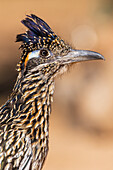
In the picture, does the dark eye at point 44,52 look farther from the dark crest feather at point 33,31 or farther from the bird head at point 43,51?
the dark crest feather at point 33,31

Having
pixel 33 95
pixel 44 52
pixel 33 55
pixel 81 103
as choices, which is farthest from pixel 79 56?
pixel 81 103

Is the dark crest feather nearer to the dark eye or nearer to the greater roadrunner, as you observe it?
the greater roadrunner

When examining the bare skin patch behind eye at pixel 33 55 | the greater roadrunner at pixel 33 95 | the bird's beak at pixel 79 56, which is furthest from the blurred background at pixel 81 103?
the bare skin patch behind eye at pixel 33 55

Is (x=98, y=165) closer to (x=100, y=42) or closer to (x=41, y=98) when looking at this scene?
(x=100, y=42)

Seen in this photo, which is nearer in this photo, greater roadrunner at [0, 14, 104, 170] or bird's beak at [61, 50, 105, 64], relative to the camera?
greater roadrunner at [0, 14, 104, 170]

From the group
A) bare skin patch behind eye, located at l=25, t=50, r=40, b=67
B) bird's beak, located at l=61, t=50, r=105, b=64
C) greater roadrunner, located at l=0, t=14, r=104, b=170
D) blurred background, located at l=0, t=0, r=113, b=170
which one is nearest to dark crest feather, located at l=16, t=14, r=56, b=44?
Result: greater roadrunner, located at l=0, t=14, r=104, b=170

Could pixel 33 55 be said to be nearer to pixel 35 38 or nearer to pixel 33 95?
pixel 35 38

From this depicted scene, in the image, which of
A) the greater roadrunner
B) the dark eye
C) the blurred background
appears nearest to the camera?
the greater roadrunner

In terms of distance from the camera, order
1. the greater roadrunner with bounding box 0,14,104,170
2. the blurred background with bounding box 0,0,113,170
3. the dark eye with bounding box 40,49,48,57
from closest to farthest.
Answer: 1. the greater roadrunner with bounding box 0,14,104,170
2. the dark eye with bounding box 40,49,48,57
3. the blurred background with bounding box 0,0,113,170

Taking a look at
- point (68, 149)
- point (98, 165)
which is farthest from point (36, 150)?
point (68, 149)
